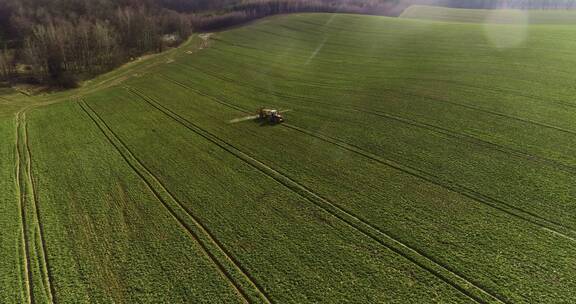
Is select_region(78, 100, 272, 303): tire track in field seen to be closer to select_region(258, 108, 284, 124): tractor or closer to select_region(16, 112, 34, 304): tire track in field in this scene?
select_region(16, 112, 34, 304): tire track in field

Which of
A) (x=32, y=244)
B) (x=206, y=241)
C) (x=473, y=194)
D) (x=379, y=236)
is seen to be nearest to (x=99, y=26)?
(x=32, y=244)

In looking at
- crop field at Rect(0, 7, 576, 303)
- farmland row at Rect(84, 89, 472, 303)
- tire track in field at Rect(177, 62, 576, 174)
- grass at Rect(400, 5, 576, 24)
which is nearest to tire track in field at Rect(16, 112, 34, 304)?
crop field at Rect(0, 7, 576, 303)

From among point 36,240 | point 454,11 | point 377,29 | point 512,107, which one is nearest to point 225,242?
point 36,240

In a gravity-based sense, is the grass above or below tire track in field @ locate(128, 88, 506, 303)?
above

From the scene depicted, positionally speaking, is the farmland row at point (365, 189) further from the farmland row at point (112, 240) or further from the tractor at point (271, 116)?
the farmland row at point (112, 240)

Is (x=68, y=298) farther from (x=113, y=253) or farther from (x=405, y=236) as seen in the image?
(x=405, y=236)

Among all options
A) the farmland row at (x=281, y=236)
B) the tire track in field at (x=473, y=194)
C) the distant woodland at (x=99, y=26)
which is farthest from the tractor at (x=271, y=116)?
the distant woodland at (x=99, y=26)

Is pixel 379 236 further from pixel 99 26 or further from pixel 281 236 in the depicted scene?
pixel 99 26
